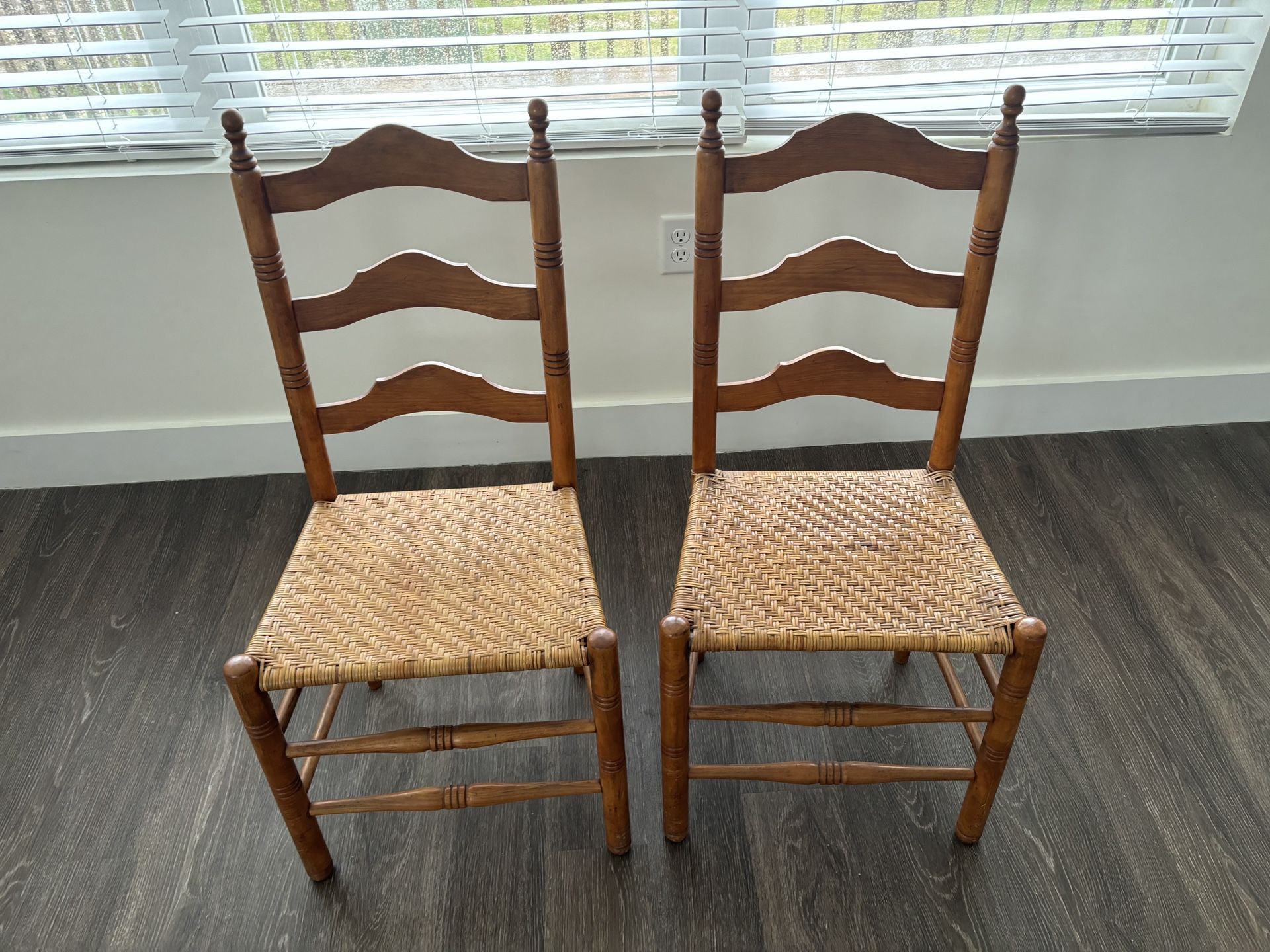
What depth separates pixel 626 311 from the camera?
191 centimetres

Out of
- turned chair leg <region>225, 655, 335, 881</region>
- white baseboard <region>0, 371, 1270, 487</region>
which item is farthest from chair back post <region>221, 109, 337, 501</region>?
white baseboard <region>0, 371, 1270, 487</region>

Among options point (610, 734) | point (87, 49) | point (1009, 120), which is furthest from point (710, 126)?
point (87, 49)

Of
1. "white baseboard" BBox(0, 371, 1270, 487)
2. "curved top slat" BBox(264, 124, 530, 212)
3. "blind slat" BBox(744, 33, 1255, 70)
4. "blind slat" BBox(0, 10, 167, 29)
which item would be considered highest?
"blind slat" BBox(0, 10, 167, 29)

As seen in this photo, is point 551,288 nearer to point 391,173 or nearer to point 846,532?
point 391,173

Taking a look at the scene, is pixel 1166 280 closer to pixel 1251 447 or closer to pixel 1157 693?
pixel 1251 447

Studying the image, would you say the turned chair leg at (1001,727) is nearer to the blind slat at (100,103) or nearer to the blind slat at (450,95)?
the blind slat at (450,95)

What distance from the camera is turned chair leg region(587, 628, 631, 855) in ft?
3.53

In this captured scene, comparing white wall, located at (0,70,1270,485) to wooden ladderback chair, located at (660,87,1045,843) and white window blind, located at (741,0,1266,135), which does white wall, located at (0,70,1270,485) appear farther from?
wooden ladderback chair, located at (660,87,1045,843)

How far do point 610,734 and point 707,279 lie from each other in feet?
2.10

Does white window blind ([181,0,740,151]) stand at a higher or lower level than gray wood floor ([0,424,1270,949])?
higher

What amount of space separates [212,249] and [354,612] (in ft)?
3.32

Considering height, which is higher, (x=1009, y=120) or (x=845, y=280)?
(x=1009, y=120)

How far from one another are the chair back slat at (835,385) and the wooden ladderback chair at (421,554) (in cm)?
28

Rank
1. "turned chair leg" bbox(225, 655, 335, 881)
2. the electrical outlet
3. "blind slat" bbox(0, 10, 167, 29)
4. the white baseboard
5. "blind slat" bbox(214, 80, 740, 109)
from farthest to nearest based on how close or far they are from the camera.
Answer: the white baseboard < the electrical outlet < "blind slat" bbox(214, 80, 740, 109) < "blind slat" bbox(0, 10, 167, 29) < "turned chair leg" bbox(225, 655, 335, 881)
